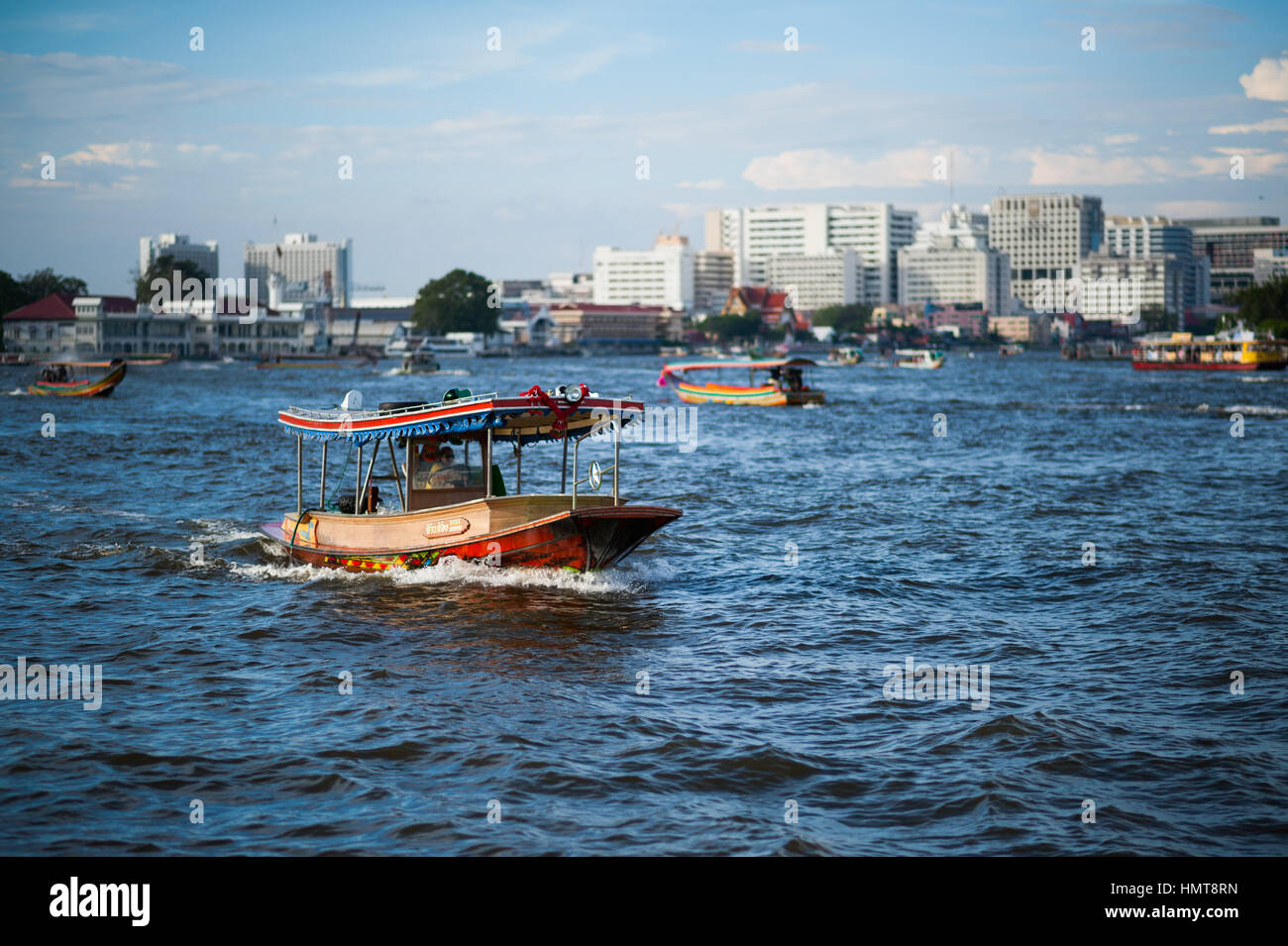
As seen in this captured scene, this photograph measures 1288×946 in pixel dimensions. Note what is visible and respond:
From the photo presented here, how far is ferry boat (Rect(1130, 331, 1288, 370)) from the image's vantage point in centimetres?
9731

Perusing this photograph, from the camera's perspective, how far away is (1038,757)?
440 inches

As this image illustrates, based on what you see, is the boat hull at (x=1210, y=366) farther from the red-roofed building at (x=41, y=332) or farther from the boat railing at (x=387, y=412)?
the red-roofed building at (x=41, y=332)

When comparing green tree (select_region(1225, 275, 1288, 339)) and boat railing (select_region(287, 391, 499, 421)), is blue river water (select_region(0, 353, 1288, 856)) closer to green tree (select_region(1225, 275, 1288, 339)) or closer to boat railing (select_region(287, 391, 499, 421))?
boat railing (select_region(287, 391, 499, 421))

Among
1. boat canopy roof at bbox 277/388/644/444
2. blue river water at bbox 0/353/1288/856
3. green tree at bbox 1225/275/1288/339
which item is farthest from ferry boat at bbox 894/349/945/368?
boat canopy roof at bbox 277/388/644/444

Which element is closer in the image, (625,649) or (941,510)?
(625,649)

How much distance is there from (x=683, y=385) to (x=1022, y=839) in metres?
62.4

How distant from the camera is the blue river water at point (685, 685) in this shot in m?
9.70

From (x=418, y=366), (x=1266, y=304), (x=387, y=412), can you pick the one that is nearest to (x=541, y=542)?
(x=387, y=412)

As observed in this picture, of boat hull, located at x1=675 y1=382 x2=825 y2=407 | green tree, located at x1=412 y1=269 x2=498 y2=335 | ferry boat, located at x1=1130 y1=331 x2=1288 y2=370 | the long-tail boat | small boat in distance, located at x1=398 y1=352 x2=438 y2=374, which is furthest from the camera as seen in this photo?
green tree, located at x1=412 y1=269 x2=498 y2=335

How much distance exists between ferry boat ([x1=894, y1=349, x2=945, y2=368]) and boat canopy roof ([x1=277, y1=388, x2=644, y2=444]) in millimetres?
115273

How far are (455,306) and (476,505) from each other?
6690 inches

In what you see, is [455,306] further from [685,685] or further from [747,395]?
[685,685]

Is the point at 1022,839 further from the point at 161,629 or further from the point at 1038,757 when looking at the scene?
the point at 161,629
